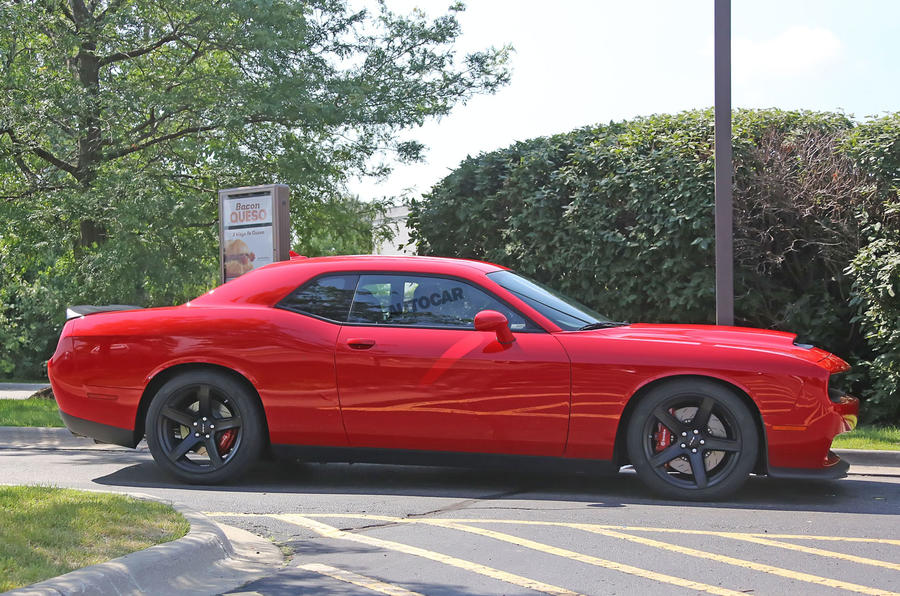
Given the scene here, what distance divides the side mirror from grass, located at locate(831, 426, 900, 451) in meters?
3.57

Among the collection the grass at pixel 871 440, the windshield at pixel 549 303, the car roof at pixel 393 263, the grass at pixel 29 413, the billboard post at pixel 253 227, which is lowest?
the grass at pixel 871 440

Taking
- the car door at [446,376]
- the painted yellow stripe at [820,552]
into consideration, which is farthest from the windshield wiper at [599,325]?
the painted yellow stripe at [820,552]

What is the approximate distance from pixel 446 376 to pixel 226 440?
67.5 inches

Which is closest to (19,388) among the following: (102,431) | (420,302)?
(102,431)

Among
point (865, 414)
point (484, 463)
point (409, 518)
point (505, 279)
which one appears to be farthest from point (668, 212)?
point (409, 518)

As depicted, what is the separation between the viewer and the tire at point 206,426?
7113 millimetres

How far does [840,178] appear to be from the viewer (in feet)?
35.2

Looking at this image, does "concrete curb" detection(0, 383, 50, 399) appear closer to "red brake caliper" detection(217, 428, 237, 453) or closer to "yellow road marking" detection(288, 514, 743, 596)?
"red brake caliper" detection(217, 428, 237, 453)

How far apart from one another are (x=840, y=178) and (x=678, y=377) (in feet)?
17.1

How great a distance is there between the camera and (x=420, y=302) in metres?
7.08

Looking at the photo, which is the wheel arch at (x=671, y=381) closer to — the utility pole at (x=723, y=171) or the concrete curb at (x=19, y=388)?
the utility pole at (x=723, y=171)

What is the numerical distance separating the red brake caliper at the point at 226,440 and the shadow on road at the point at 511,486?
261 millimetres

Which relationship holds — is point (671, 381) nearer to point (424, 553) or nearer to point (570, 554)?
point (570, 554)

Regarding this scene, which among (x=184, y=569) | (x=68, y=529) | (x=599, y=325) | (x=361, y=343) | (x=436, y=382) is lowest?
(x=184, y=569)
